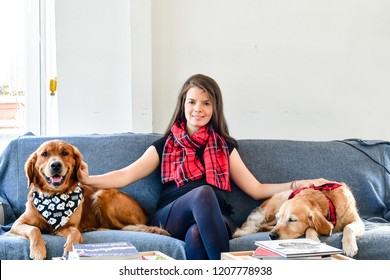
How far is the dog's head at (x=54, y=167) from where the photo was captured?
2762 millimetres

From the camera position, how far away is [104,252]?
2.04 meters

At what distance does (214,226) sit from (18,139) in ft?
4.24

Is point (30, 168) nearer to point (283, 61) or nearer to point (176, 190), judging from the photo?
point (176, 190)

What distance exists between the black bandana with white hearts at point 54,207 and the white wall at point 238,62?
3.71 ft

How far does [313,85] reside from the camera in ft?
13.5

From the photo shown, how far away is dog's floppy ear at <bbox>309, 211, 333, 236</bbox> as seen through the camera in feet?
9.27

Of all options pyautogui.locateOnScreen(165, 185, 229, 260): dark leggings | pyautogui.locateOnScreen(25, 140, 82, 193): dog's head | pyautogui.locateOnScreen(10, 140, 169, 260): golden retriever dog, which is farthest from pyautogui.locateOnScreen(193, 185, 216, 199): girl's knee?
pyautogui.locateOnScreen(25, 140, 82, 193): dog's head

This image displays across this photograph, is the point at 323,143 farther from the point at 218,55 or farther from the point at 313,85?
the point at 218,55

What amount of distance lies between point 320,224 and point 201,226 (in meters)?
0.56

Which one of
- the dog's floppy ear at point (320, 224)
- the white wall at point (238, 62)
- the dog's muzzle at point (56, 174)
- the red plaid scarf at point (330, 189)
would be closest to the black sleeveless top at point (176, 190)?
the red plaid scarf at point (330, 189)

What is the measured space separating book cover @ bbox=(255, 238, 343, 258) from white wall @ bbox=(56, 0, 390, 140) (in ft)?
6.16

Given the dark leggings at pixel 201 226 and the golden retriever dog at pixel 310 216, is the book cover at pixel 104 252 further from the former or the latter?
the golden retriever dog at pixel 310 216

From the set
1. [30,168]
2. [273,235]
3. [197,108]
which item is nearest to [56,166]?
[30,168]
